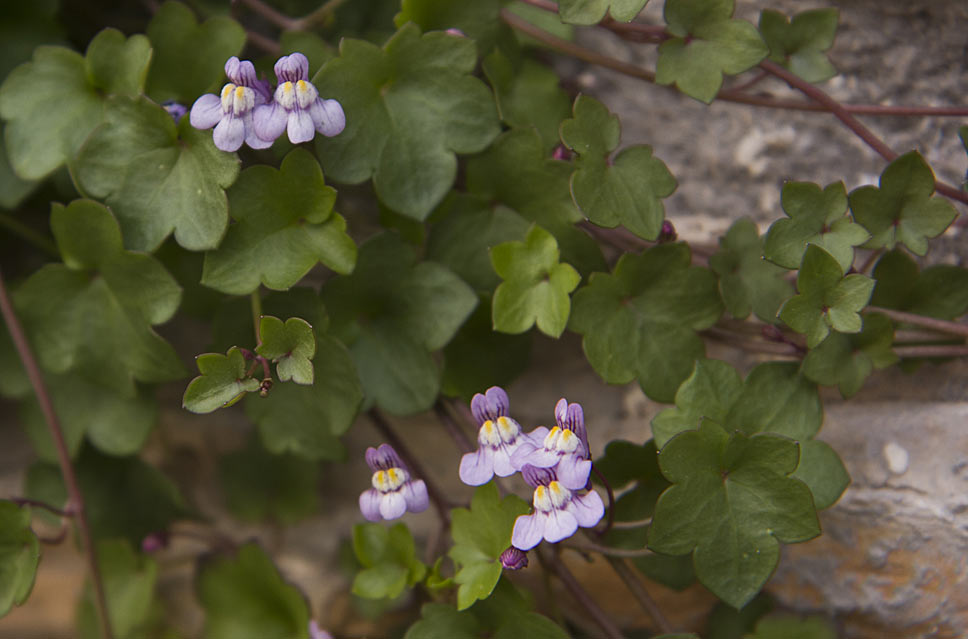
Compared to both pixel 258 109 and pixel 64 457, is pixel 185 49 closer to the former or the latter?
pixel 258 109

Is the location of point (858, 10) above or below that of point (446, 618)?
above

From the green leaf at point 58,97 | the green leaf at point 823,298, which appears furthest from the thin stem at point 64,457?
the green leaf at point 823,298

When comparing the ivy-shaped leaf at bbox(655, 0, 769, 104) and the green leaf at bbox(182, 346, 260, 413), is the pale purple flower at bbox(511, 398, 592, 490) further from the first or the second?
the ivy-shaped leaf at bbox(655, 0, 769, 104)

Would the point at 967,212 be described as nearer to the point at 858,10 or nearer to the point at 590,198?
the point at 858,10

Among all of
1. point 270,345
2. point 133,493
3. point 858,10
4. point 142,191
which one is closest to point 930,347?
point 858,10

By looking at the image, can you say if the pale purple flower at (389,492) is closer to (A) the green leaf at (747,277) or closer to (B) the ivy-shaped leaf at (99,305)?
(B) the ivy-shaped leaf at (99,305)

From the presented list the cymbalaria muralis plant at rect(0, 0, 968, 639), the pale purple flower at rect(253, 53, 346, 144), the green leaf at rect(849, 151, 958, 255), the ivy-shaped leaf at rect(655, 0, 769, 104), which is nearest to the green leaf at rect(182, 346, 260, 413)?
the cymbalaria muralis plant at rect(0, 0, 968, 639)
